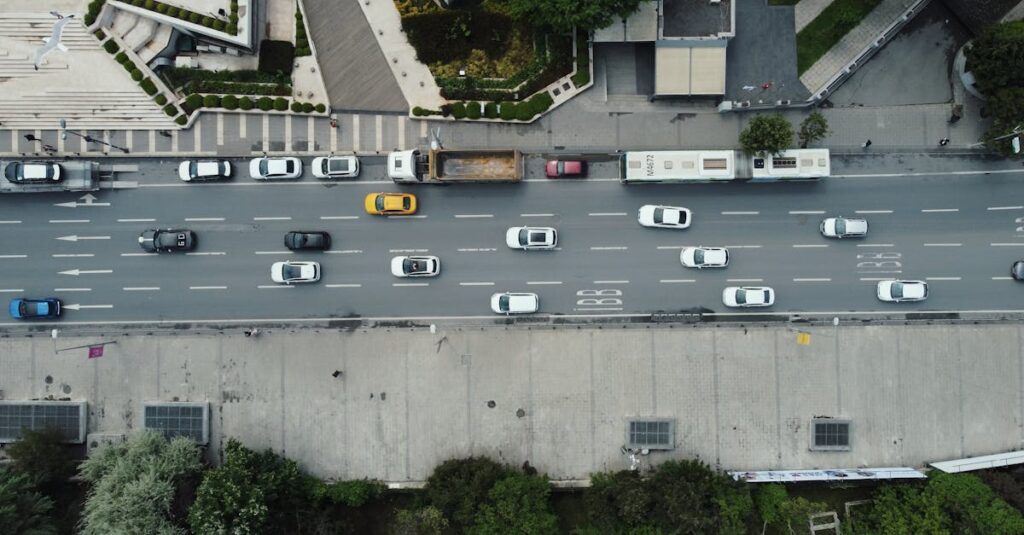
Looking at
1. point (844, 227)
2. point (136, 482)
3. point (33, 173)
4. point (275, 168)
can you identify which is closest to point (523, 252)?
point (275, 168)

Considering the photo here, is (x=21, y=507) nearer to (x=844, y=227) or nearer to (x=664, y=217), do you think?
(x=664, y=217)

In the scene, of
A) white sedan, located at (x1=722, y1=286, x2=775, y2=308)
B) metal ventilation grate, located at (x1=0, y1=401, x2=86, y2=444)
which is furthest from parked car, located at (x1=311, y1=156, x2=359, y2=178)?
white sedan, located at (x1=722, y1=286, x2=775, y2=308)

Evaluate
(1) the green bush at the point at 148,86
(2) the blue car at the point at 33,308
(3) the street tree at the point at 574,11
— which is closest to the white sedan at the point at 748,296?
(3) the street tree at the point at 574,11

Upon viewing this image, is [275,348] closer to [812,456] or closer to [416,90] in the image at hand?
[416,90]

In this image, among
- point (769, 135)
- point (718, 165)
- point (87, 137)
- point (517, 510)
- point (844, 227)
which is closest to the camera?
point (517, 510)

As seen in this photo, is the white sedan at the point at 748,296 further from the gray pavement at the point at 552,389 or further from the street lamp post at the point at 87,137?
the street lamp post at the point at 87,137

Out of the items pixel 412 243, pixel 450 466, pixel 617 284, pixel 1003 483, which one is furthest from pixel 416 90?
pixel 1003 483
